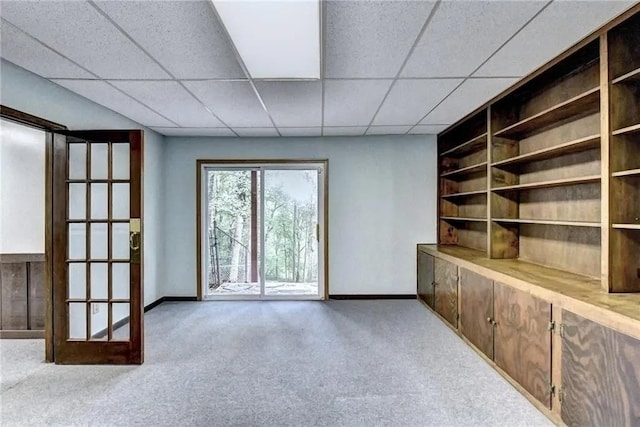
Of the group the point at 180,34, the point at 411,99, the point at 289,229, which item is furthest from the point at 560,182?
the point at 289,229

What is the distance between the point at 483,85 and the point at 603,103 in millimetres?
1094

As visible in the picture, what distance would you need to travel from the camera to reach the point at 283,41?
2.23 metres

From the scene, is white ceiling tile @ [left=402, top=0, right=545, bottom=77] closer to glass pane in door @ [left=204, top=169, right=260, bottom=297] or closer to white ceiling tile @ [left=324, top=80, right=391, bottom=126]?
white ceiling tile @ [left=324, top=80, right=391, bottom=126]

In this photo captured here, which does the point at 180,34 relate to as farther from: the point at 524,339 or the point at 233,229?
the point at 233,229

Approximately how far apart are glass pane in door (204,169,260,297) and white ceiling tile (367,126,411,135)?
1.82 m

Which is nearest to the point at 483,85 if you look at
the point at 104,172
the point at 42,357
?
the point at 104,172

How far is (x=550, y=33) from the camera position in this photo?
7.34 feet

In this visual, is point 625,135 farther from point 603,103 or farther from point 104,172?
point 104,172

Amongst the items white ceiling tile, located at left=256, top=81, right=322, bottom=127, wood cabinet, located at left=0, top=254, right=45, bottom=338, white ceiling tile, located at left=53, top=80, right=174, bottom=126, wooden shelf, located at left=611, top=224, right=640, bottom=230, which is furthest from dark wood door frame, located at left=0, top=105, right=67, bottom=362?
wooden shelf, located at left=611, top=224, right=640, bottom=230

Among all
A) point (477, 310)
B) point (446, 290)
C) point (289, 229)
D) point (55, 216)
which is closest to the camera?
point (55, 216)

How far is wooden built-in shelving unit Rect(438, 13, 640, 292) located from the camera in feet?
7.13

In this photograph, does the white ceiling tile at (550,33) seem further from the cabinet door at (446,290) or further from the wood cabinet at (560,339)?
the cabinet door at (446,290)

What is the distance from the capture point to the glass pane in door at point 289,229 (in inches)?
209

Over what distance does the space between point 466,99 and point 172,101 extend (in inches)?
116
